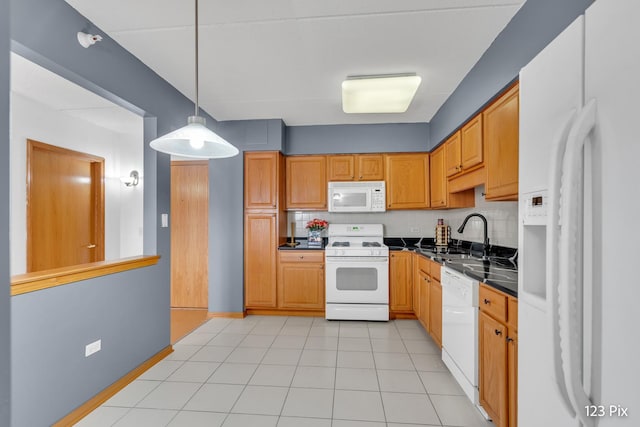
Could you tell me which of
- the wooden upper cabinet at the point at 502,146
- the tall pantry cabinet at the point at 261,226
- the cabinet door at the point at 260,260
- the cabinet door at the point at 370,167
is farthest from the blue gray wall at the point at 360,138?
the wooden upper cabinet at the point at 502,146

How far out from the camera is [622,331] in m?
0.67

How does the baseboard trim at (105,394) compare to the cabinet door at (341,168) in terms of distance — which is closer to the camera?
the baseboard trim at (105,394)

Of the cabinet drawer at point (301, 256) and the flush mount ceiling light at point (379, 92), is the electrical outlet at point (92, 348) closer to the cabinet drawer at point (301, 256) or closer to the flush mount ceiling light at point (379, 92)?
the cabinet drawer at point (301, 256)

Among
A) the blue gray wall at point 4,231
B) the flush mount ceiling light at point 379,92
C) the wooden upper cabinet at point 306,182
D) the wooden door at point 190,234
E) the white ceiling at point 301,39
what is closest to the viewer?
the blue gray wall at point 4,231

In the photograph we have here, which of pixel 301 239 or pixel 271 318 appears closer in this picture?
pixel 271 318

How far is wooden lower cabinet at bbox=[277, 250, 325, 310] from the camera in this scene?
11.9 feet

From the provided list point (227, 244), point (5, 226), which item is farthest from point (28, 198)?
point (5, 226)

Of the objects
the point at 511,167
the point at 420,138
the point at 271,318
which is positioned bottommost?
the point at 271,318

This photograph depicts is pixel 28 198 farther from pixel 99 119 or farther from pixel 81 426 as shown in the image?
pixel 81 426

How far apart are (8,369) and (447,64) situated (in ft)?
9.33

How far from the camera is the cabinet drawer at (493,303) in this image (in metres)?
1.54

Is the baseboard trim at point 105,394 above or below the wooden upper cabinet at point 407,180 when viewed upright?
below

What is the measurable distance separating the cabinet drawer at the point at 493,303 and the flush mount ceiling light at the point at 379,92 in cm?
171

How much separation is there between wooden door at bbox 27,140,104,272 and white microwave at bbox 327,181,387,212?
113 inches
